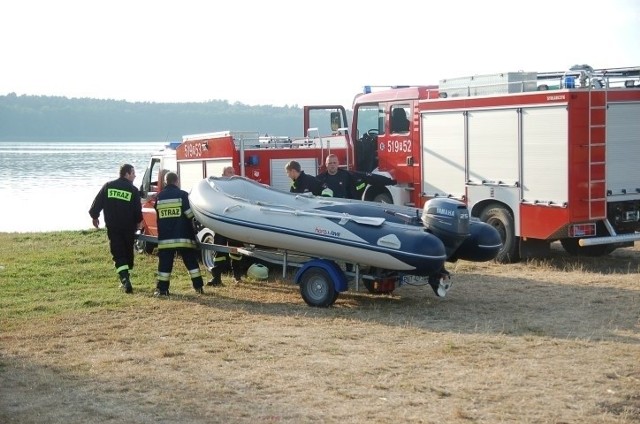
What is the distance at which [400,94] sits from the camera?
17.0 meters

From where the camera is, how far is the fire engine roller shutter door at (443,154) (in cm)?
1545

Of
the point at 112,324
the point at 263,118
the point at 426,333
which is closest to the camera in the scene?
the point at 426,333

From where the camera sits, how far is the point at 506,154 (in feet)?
47.7

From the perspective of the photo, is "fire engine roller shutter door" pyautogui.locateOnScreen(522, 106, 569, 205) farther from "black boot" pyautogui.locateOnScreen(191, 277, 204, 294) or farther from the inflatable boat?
"black boot" pyautogui.locateOnScreen(191, 277, 204, 294)

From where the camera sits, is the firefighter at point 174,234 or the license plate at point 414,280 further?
the firefighter at point 174,234

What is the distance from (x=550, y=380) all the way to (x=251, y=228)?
5.10 metres

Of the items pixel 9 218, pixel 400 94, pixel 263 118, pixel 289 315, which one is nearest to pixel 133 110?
pixel 263 118

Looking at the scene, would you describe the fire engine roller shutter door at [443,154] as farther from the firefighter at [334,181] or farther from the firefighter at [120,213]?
the firefighter at [120,213]

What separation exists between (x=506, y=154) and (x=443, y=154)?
57.3 inches

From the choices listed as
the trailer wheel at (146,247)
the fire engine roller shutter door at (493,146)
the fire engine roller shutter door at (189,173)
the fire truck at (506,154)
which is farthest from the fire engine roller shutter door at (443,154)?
the trailer wheel at (146,247)

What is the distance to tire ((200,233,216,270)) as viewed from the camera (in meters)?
14.1

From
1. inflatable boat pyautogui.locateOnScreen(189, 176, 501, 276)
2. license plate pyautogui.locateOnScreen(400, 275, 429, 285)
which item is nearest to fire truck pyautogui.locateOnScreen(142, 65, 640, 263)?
inflatable boat pyautogui.locateOnScreen(189, 176, 501, 276)

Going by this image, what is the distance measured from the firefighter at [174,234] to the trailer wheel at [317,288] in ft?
5.52

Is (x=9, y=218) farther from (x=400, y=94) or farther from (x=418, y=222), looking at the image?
(x=418, y=222)
